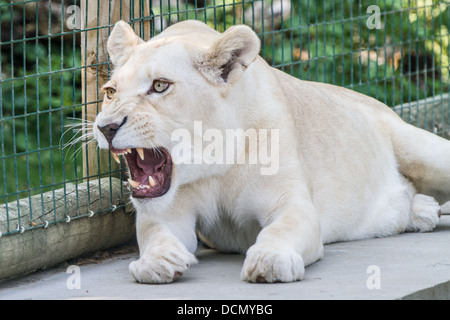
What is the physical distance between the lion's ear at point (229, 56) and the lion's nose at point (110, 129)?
48cm

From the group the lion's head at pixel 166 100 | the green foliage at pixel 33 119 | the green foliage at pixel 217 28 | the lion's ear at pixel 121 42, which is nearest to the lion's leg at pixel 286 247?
the lion's head at pixel 166 100

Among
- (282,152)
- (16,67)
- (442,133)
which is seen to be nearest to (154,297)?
(282,152)

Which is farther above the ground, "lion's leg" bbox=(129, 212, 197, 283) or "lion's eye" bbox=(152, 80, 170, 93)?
"lion's eye" bbox=(152, 80, 170, 93)

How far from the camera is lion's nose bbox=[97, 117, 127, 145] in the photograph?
3.98 meters

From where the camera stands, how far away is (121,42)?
4.50 metres

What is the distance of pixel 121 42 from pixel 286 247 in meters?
1.39

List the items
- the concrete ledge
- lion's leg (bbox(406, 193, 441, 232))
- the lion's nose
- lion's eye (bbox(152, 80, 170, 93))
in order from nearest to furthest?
the concrete ledge, the lion's nose, lion's eye (bbox(152, 80, 170, 93)), lion's leg (bbox(406, 193, 441, 232))

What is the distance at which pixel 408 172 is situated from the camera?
551cm

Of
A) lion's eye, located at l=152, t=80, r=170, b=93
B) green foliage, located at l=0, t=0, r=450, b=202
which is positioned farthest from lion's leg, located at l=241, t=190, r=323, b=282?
green foliage, located at l=0, t=0, r=450, b=202

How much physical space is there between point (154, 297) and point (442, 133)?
15.1 ft

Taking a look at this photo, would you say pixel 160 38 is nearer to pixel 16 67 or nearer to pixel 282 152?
pixel 282 152
